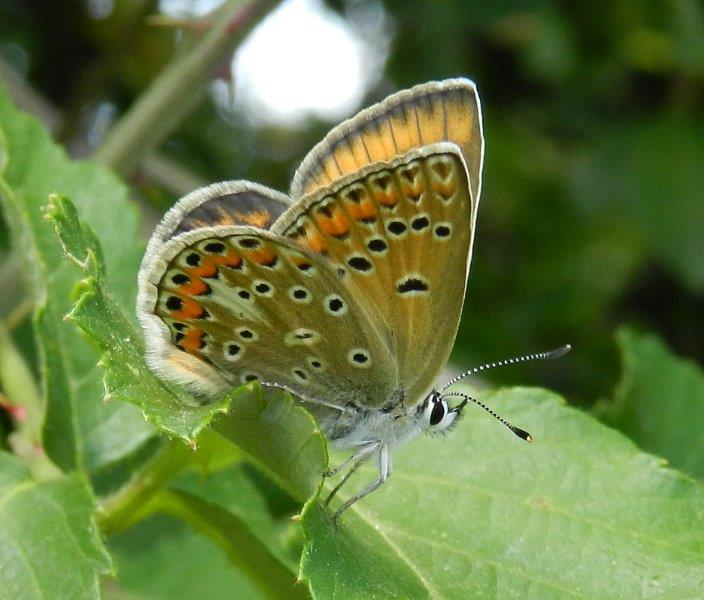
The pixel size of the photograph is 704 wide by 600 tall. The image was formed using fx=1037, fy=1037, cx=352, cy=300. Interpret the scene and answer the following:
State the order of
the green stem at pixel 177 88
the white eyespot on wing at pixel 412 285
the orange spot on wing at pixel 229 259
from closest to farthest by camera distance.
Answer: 1. the orange spot on wing at pixel 229 259
2. the white eyespot on wing at pixel 412 285
3. the green stem at pixel 177 88

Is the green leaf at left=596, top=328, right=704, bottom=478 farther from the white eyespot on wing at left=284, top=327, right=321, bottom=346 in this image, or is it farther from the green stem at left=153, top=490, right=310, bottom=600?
the green stem at left=153, top=490, right=310, bottom=600

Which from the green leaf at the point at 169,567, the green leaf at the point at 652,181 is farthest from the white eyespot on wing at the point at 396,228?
the green leaf at the point at 652,181

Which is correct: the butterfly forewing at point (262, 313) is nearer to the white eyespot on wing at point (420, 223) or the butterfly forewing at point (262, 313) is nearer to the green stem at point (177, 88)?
the white eyespot on wing at point (420, 223)

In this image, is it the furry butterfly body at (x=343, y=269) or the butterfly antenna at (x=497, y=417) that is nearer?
the furry butterfly body at (x=343, y=269)

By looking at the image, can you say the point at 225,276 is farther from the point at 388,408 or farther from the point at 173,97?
the point at 173,97

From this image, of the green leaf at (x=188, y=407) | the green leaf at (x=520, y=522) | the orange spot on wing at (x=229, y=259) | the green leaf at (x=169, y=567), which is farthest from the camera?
the green leaf at (x=169, y=567)

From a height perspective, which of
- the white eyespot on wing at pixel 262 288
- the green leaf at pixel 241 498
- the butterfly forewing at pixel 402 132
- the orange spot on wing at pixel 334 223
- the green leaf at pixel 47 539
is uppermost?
the butterfly forewing at pixel 402 132

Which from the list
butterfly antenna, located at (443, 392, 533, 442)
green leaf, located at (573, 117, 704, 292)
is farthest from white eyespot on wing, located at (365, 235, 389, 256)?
green leaf, located at (573, 117, 704, 292)
